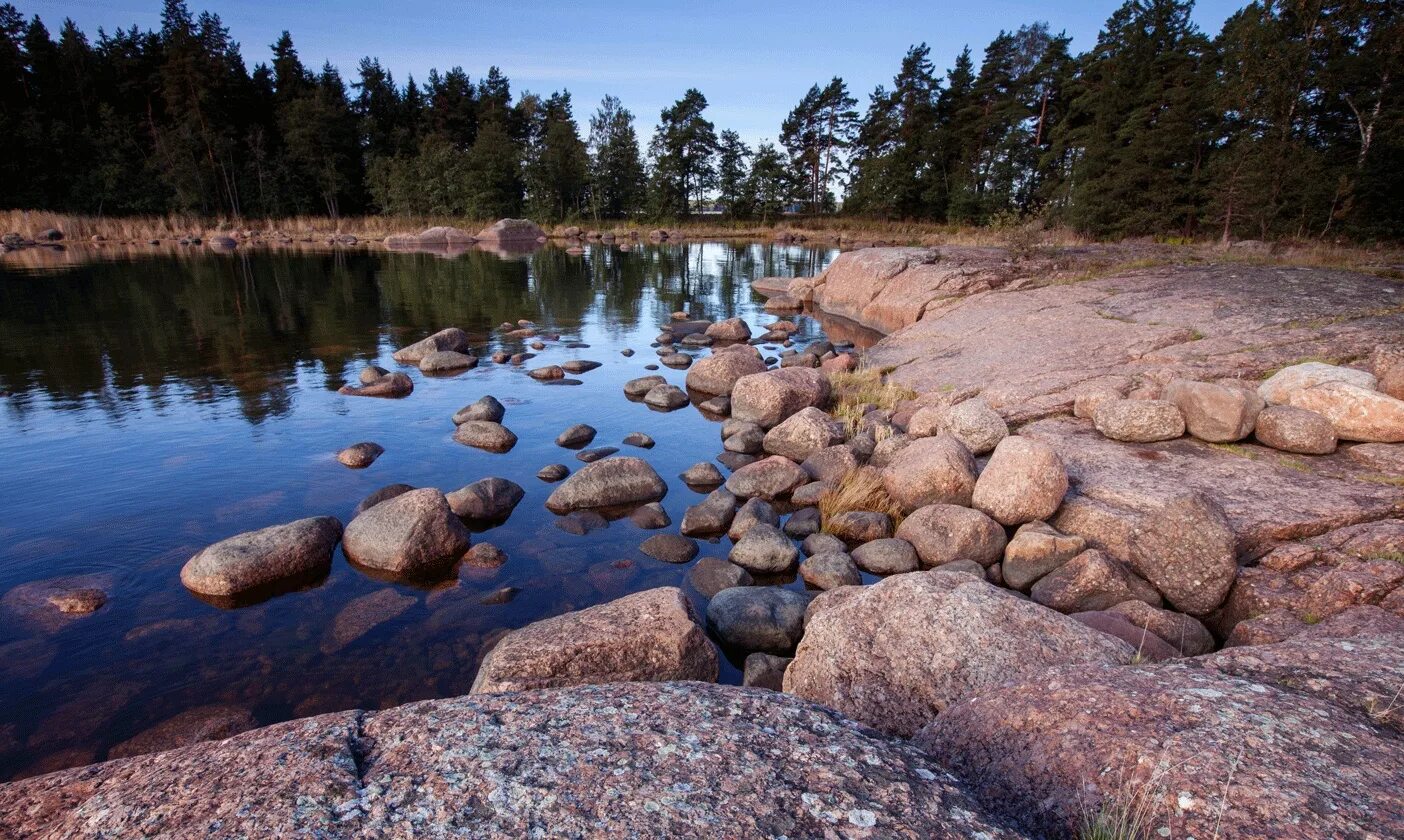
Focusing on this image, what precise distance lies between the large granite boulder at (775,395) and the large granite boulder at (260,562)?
22.5 feet

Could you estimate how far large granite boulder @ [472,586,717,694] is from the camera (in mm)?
4652

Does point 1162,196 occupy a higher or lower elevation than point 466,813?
higher

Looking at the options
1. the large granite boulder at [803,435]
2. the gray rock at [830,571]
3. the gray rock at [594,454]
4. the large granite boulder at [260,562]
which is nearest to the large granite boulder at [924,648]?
the gray rock at [830,571]

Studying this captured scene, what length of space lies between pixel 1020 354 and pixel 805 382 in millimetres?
4032

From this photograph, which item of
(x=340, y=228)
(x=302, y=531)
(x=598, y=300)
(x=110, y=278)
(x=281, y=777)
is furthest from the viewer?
(x=340, y=228)

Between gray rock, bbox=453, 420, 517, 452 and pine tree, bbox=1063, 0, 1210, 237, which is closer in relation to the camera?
gray rock, bbox=453, 420, 517, 452

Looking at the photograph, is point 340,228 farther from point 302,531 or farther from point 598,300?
point 302,531

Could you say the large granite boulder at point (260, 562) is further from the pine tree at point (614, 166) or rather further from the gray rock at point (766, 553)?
the pine tree at point (614, 166)

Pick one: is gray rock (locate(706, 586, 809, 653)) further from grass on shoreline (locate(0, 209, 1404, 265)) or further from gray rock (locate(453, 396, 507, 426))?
grass on shoreline (locate(0, 209, 1404, 265))

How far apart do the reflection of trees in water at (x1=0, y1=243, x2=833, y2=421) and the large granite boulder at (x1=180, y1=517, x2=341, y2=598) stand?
6293 mm

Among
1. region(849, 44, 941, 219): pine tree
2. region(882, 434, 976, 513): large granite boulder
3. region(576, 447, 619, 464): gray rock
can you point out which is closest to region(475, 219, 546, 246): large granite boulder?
region(849, 44, 941, 219): pine tree

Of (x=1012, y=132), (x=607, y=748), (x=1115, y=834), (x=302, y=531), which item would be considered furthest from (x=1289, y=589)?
(x=1012, y=132)

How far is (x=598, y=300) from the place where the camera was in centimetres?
2747

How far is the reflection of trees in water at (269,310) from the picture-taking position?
14594mm
